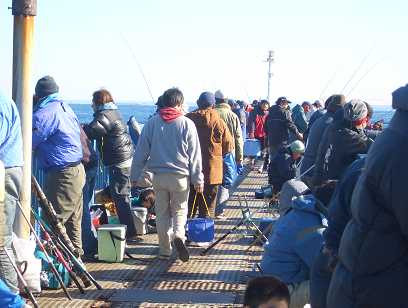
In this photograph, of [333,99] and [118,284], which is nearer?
[118,284]

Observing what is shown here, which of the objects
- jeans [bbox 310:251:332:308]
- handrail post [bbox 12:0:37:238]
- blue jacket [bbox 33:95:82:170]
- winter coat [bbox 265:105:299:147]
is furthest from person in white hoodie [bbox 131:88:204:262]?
winter coat [bbox 265:105:299:147]

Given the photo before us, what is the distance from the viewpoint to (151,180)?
8.84 metres

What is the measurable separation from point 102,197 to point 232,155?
229 centimetres

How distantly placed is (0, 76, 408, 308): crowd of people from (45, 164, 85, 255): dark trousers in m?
0.01

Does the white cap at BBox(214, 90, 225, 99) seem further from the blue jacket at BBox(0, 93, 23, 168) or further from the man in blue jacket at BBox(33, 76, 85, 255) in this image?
the blue jacket at BBox(0, 93, 23, 168)

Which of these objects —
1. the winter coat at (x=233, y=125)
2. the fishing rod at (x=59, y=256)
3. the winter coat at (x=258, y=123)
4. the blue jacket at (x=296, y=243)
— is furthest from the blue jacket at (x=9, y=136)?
the winter coat at (x=258, y=123)

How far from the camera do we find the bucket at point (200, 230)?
9.16 meters

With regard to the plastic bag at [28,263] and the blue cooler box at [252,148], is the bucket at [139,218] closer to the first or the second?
the plastic bag at [28,263]

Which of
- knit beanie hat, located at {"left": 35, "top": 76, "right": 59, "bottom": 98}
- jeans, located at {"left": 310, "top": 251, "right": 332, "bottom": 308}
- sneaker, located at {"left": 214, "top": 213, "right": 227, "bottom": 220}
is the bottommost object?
sneaker, located at {"left": 214, "top": 213, "right": 227, "bottom": 220}

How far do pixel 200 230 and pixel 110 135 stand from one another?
155cm

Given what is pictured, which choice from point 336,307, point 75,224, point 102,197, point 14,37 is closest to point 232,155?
point 102,197

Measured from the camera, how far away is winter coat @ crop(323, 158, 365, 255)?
3.86 metres

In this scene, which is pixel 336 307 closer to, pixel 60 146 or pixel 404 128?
pixel 404 128

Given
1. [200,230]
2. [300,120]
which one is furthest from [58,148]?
[300,120]
